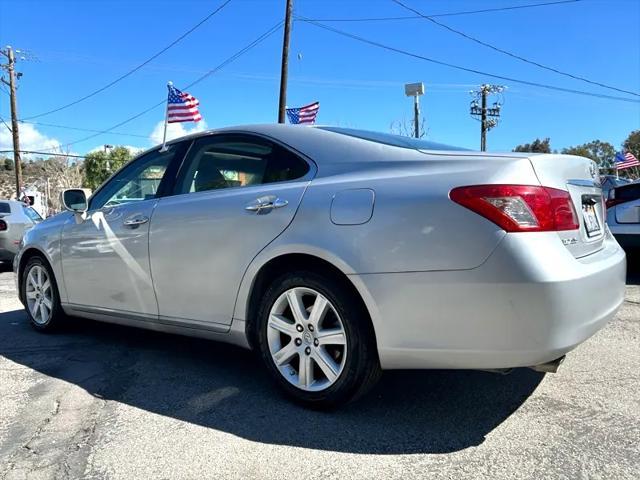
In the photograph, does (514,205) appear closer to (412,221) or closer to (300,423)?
(412,221)

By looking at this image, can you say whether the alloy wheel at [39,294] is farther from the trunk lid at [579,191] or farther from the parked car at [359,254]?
the trunk lid at [579,191]

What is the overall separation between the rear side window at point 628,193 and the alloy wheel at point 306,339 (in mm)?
5969

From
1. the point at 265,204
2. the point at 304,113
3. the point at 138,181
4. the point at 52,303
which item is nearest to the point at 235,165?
the point at 265,204

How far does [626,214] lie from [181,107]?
731 centimetres

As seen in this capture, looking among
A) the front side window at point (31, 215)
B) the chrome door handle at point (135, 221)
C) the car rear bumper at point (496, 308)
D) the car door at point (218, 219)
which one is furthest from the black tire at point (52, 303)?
the front side window at point (31, 215)

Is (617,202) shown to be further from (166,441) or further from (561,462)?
(166,441)

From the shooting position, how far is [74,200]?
4.49m

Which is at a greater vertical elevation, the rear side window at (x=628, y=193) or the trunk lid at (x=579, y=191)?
the trunk lid at (x=579, y=191)

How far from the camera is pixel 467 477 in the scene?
7.66 feet

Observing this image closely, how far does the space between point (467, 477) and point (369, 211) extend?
126 cm

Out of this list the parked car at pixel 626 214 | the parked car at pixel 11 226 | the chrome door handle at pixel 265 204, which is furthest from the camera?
the parked car at pixel 11 226

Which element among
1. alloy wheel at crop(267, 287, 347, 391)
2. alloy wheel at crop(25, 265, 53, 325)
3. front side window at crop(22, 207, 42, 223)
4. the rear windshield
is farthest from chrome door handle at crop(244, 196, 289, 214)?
front side window at crop(22, 207, 42, 223)

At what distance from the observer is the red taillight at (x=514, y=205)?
8.05 ft

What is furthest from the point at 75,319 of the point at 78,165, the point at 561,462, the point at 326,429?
the point at 78,165
